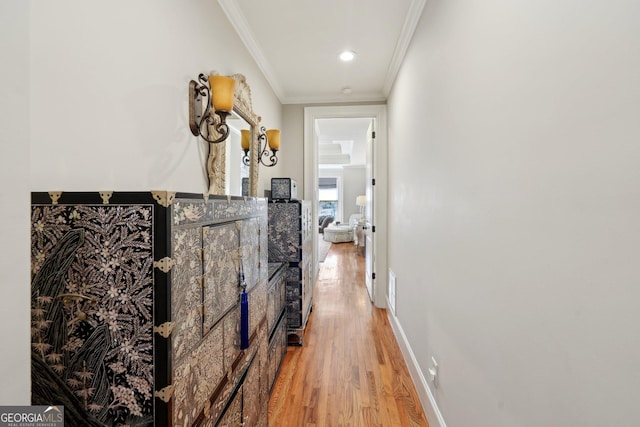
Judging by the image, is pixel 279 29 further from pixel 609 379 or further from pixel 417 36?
pixel 609 379

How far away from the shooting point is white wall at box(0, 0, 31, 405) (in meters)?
0.49

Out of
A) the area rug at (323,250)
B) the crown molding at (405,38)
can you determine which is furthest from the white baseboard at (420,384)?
the area rug at (323,250)

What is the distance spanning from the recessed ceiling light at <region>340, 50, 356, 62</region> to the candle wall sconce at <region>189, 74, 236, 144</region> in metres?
1.55

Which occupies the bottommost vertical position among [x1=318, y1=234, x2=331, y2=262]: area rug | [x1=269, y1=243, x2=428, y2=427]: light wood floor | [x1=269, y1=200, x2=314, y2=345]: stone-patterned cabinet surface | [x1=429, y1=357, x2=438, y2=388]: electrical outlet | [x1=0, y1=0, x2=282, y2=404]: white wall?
[x1=269, y1=243, x2=428, y2=427]: light wood floor

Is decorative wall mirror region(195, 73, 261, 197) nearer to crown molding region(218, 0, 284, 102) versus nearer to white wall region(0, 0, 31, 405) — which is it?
crown molding region(218, 0, 284, 102)

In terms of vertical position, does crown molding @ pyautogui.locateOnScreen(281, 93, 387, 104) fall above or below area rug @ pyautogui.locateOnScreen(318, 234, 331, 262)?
above

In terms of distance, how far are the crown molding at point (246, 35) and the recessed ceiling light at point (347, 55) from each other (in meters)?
0.76

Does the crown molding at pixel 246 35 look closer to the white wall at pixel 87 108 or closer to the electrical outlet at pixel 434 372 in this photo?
the white wall at pixel 87 108

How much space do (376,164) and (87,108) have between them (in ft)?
10.4

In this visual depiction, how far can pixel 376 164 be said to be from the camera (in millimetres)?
3711

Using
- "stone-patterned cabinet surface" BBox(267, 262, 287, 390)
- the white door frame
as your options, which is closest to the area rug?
the white door frame

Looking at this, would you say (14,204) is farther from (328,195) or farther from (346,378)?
(328,195)

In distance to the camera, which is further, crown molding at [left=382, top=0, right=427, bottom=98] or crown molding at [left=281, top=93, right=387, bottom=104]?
crown molding at [left=281, top=93, right=387, bottom=104]

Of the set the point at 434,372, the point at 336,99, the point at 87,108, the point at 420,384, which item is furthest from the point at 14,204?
the point at 336,99
